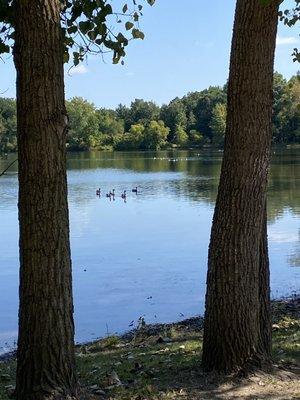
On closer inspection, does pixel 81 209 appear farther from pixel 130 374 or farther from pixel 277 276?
pixel 130 374

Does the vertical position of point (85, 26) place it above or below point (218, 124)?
below

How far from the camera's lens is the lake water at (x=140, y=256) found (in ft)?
43.7

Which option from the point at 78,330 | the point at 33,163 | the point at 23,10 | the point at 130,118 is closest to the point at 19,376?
the point at 33,163

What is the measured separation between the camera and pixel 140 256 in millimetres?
19688

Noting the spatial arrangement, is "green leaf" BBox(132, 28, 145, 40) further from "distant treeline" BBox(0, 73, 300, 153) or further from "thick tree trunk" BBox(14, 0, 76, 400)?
"distant treeline" BBox(0, 73, 300, 153)

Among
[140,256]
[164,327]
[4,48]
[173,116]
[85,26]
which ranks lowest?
[140,256]

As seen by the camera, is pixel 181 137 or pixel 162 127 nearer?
pixel 181 137

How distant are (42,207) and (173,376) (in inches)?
85.6

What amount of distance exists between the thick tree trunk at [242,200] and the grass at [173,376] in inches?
9.0

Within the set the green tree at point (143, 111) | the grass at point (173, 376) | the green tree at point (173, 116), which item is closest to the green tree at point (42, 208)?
the grass at point (173, 376)

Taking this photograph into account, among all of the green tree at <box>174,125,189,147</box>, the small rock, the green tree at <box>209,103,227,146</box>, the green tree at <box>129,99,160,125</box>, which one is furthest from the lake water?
the green tree at <box>129,99,160,125</box>

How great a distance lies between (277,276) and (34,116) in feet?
43.7

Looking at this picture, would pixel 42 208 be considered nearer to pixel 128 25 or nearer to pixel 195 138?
pixel 128 25

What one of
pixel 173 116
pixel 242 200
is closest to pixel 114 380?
pixel 242 200
